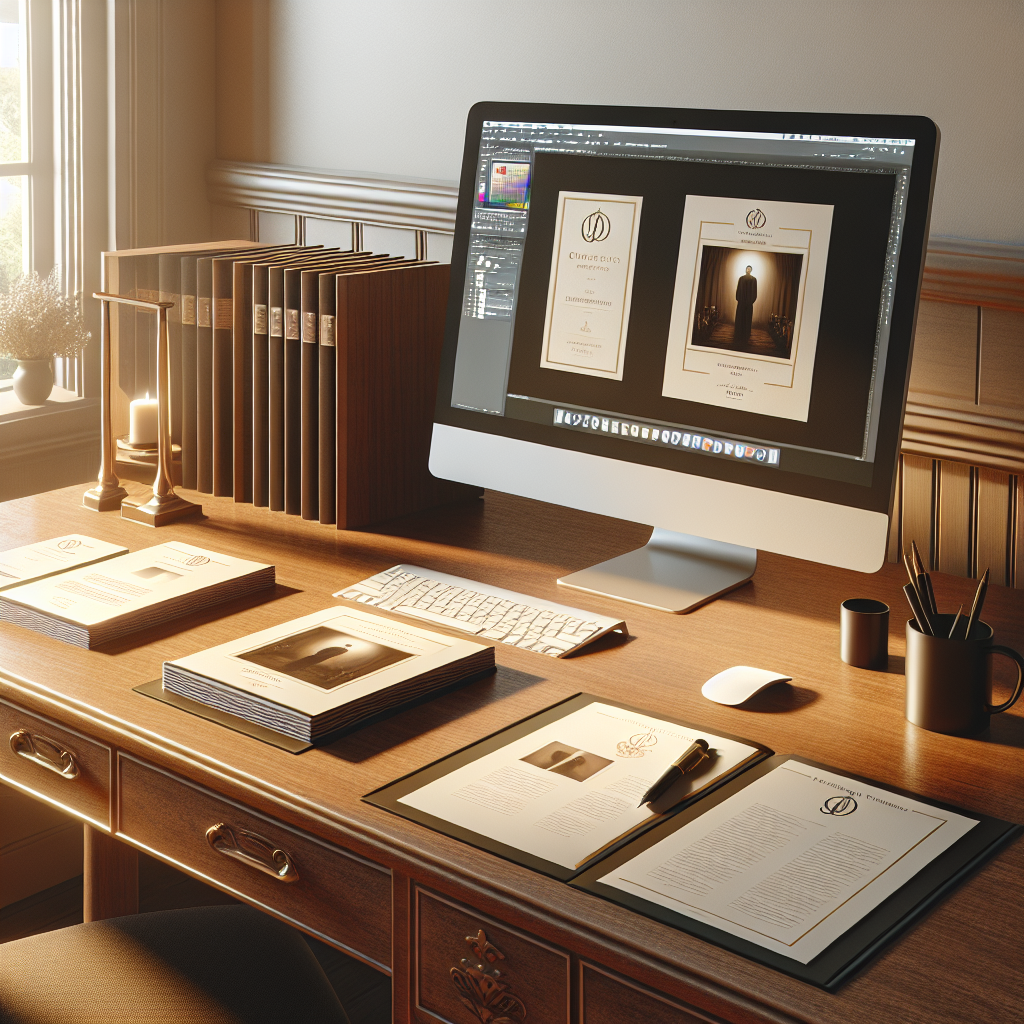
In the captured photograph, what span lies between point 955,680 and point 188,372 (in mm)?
1126

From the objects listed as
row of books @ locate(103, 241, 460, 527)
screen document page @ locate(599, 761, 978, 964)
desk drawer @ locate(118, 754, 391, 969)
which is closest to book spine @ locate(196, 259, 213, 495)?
row of books @ locate(103, 241, 460, 527)

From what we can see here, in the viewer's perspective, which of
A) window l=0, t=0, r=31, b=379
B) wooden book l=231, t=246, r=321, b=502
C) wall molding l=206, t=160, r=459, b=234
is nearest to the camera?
wooden book l=231, t=246, r=321, b=502

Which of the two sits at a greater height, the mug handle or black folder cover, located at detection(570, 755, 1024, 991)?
the mug handle

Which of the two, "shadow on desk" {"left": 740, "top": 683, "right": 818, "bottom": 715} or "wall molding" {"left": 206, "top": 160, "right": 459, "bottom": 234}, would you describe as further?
"wall molding" {"left": 206, "top": 160, "right": 459, "bottom": 234}

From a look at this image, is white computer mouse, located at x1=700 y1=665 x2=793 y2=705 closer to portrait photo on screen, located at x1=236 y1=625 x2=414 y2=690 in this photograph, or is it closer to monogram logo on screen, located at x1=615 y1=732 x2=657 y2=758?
monogram logo on screen, located at x1=615 y1=732 x2=657 y2=758

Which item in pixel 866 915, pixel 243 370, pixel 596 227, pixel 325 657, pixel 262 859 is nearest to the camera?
pixel 866 915

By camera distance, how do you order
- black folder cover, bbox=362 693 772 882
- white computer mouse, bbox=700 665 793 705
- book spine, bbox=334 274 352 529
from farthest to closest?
book spine, bbox=334 274 352 529 → white computer mouse, bbox=700 665 793 705 → black folder cover, bbox=362 693 772 882

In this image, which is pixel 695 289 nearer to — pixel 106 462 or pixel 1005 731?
pixel 1005 731

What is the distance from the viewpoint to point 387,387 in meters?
1.60

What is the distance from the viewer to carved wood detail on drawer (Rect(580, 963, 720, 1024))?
765 mm

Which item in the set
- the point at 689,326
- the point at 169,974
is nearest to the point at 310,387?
the point at 689,326

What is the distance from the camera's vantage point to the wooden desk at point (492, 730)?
76 cm

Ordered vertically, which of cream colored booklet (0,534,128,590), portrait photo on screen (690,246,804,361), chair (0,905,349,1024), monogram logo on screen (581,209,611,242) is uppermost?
monogram logo on screen (581,209,611,242)

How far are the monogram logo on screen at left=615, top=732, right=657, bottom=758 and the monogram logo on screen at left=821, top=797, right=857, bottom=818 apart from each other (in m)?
0.15
